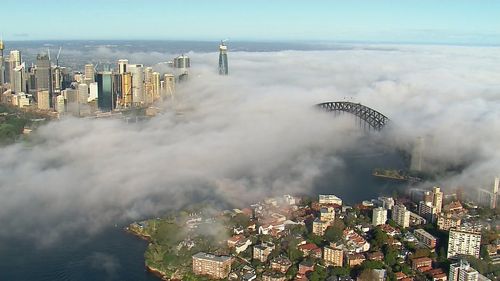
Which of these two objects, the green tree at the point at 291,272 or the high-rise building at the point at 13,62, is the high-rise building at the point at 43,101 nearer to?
the high-rise building at the point at 13,62

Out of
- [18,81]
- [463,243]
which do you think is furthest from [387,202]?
[18,81]

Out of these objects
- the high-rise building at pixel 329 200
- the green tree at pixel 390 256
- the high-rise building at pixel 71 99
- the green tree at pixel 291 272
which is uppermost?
the high-rise building at pixel 71 99

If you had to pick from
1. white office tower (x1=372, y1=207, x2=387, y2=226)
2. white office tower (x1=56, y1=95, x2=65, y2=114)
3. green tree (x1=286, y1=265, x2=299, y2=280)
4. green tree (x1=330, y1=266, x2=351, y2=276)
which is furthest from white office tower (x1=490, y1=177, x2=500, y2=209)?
white office tower (x1=56, y1=95, x2=65, y2=114)

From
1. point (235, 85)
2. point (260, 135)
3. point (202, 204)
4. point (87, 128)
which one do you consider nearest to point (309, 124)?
point (260, 135)

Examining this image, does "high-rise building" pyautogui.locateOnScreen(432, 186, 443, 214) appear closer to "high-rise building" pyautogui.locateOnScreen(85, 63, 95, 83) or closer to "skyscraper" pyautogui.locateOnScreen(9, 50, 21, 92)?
"high-rise building" pyautogui.locateOnScreen(85, 63, 95, 83)

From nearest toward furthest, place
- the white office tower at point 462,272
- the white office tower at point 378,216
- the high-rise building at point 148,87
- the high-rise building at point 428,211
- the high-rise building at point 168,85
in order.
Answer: the white office tower at point 462,272
the white office tower at point 378,216
the high-rise building at point 428,211
the high-rise building at point 148,87
the high-rise building at point 168,85

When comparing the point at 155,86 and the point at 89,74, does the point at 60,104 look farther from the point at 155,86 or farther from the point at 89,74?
the point at 155,86

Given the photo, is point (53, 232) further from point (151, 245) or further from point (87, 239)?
point (151, 245)

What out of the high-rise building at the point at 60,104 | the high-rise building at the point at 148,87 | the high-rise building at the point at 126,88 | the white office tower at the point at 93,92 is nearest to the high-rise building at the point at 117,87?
the high-rise building at the point at 126,88
